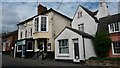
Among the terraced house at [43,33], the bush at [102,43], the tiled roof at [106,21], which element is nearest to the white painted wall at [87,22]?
the tiled roof at [106,21]

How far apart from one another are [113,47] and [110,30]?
233 cm

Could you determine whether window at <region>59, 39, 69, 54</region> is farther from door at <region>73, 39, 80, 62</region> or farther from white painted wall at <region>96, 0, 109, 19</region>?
white painted wall at <region>96, 0, 109, 19</region>

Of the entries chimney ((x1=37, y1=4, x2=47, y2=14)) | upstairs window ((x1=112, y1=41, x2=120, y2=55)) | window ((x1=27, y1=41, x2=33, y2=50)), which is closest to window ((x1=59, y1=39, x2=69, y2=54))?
upstairs window ((x1=112, y1=41, x2=120, y2=55))

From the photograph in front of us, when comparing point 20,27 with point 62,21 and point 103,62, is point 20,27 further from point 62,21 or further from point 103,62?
point 103,62

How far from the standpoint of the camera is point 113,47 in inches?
839

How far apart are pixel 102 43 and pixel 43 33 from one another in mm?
10205

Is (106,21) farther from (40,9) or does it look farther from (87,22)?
(40,9)

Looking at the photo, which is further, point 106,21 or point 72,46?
point 106,21

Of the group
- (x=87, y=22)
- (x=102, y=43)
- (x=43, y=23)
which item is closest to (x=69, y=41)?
(x=102, y=43)

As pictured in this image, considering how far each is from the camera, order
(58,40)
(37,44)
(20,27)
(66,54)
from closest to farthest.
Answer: (66,54) → (58,40) → (37,44) → (20,27)

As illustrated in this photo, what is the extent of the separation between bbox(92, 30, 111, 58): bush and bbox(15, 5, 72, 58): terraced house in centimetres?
801

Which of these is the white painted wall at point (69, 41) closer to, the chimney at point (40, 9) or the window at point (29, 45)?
the window at point (29, 45)

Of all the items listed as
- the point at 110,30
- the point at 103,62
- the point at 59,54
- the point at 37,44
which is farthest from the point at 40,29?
the point at 103,62

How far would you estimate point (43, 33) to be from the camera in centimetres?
2752
